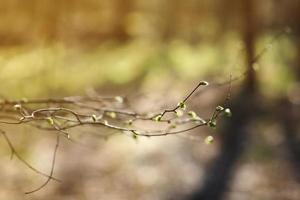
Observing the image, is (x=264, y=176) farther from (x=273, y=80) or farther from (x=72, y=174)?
(x=273, y=80)

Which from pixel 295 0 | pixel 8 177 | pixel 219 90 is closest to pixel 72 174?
pixel 8 177

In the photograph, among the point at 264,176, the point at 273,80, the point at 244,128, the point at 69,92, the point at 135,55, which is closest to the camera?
the point at 264,176

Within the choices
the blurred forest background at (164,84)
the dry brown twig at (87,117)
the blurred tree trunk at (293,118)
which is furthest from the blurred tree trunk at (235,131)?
the dry brown twig at (87,117)

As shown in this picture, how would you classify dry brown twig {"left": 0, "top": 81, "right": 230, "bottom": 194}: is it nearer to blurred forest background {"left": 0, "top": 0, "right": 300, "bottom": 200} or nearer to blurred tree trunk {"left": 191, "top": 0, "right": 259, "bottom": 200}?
blurred forest background {"left": 0, "top": 0, "right": 300, "bottom": 200}

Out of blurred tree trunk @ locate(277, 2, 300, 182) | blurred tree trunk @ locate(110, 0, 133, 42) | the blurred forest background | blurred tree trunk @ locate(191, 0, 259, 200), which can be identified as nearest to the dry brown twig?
the blurred forest background

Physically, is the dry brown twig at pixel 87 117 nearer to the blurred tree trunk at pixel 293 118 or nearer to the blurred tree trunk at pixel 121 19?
the blurred tree trunk at pixel 293 118

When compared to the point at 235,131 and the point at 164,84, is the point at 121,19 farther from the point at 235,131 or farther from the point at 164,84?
the point at 235,131
